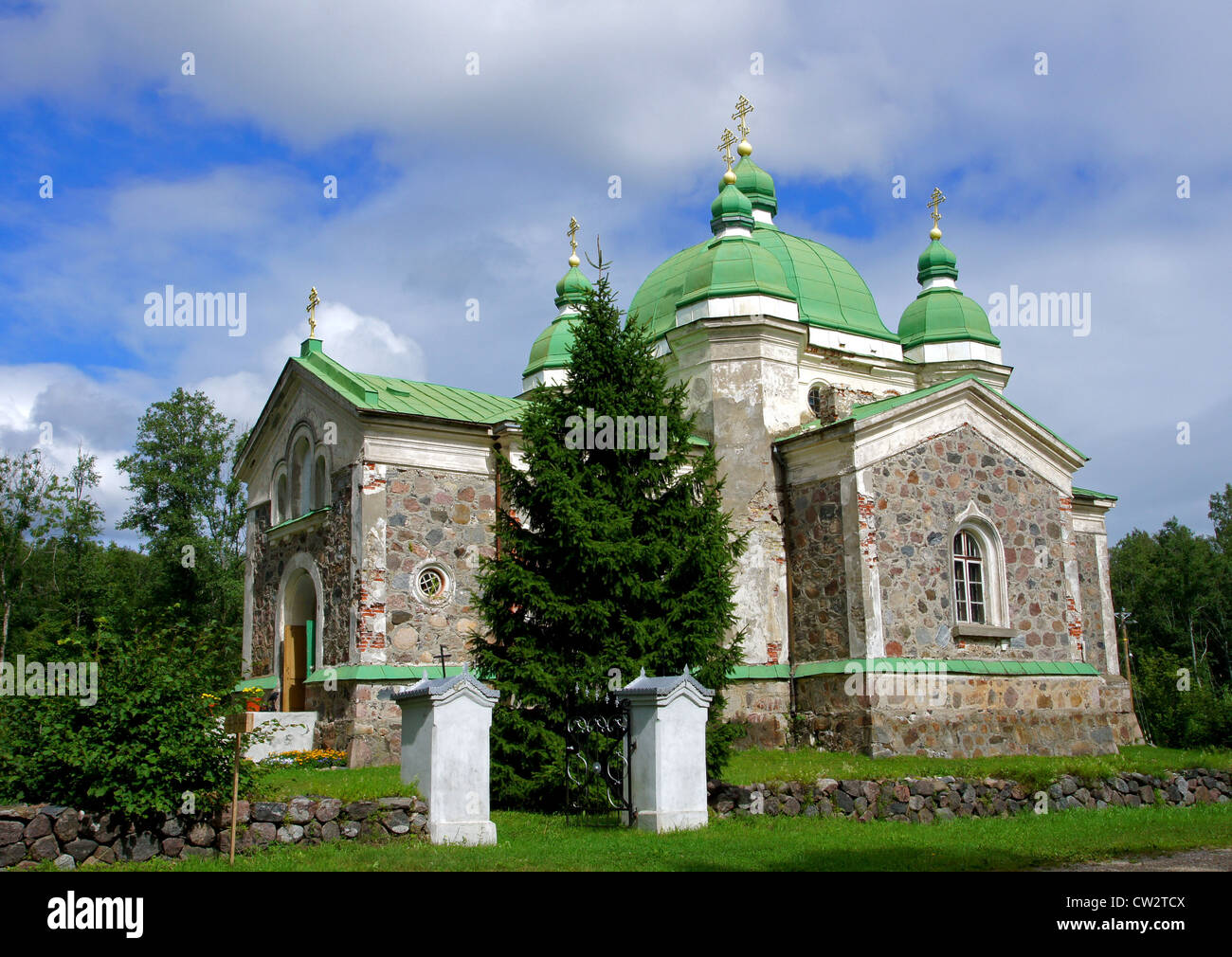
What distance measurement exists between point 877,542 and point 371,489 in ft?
28.5

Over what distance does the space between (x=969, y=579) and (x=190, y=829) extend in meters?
14.8

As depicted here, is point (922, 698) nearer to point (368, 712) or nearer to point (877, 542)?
point (877, 542)

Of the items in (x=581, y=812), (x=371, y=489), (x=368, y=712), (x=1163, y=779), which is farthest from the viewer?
(x=371, y=489)

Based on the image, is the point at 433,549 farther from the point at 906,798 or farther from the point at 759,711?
the point at 906,798

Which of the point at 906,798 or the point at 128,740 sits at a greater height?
the point at 128,740

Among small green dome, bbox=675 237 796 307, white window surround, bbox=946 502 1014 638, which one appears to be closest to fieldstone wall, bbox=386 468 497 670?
small green dome, bbox=675 237 796 307

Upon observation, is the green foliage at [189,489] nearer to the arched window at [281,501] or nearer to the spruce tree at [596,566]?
the arched window at [281,501]

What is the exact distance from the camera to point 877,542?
18.8 meters

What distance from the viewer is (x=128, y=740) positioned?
934cm

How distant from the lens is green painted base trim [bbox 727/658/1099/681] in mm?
18203

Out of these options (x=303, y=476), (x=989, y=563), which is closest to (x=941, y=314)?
(x=989, y=563)

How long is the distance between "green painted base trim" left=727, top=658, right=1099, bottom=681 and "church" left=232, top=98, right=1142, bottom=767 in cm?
5

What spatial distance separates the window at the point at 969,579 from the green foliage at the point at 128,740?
45.5 feet
